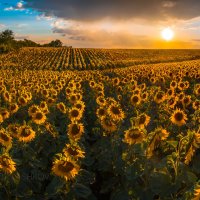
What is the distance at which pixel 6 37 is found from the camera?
97438mm

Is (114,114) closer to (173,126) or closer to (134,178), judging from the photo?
(173,126)

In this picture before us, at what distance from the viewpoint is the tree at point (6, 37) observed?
93.8 m

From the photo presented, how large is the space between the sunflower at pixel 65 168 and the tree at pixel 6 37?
91681 mm

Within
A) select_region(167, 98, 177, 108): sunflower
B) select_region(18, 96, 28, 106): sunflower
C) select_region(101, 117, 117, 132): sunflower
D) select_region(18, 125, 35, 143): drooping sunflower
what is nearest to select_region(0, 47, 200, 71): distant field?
select_region(18, 96, 28, 106): sunflower

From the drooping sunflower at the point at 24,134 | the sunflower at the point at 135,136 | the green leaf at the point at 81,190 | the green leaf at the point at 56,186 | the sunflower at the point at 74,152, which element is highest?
the sunflower at the point at 135,136

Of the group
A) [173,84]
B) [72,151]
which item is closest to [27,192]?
[72,151]

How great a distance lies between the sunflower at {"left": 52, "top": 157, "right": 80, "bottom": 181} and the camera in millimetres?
4523

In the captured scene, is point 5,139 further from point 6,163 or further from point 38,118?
point 38,118

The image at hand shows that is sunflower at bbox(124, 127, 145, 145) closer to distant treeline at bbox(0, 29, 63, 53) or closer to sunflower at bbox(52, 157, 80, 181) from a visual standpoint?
sunflower at bbox(52, 157, 80, 181)

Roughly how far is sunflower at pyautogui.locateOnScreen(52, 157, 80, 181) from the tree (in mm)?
91681

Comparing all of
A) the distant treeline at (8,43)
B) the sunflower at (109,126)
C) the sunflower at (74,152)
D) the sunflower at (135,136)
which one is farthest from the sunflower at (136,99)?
the distant treeline at (8,43)

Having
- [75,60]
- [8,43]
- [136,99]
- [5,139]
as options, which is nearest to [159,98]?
[136,99]

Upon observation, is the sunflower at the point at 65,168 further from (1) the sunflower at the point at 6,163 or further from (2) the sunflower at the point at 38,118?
(2) the sunflower at the point at 38,118

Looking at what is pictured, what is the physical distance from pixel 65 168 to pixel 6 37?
98382 mm
